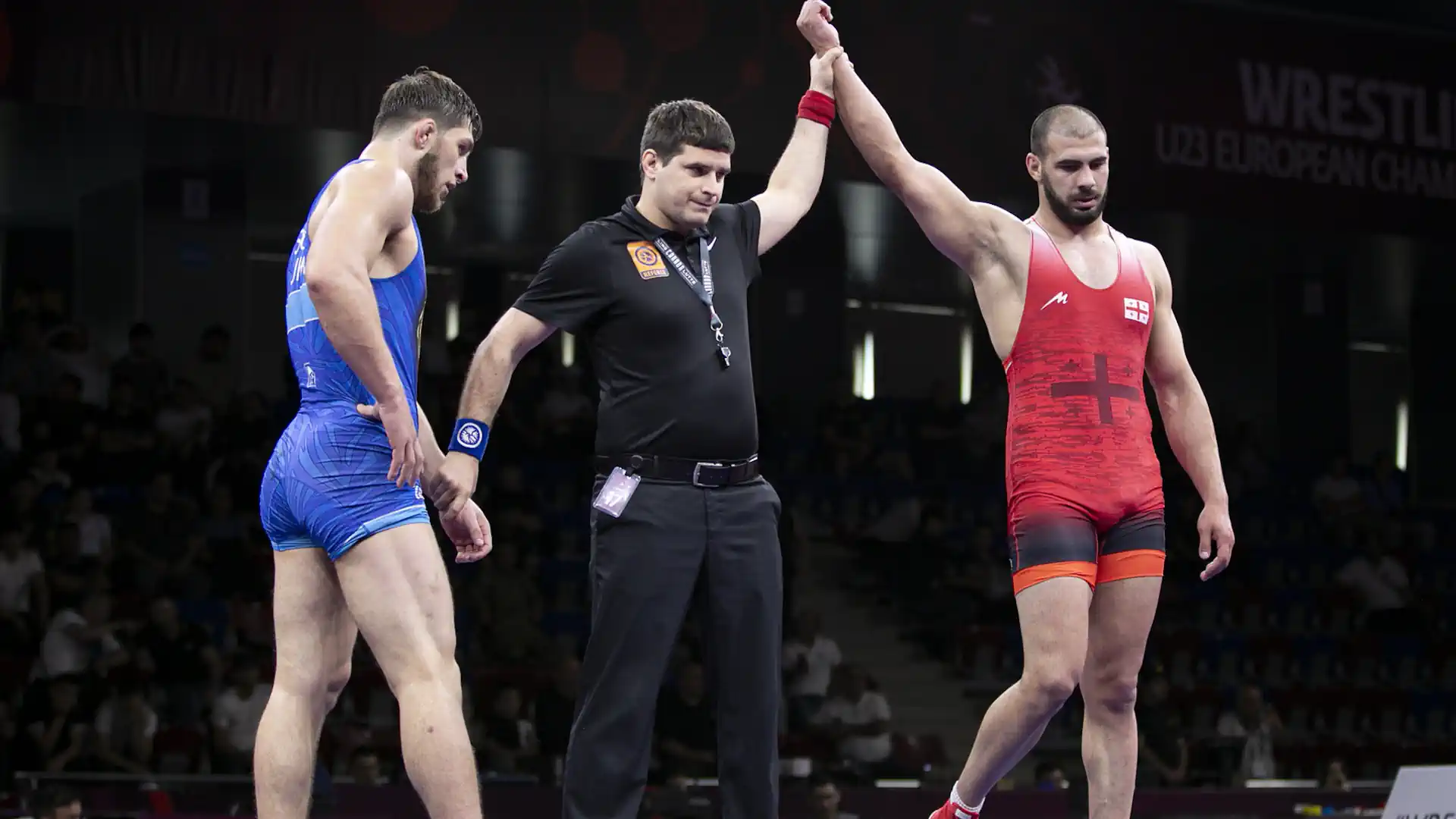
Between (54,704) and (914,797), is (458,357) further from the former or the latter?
(914,797)

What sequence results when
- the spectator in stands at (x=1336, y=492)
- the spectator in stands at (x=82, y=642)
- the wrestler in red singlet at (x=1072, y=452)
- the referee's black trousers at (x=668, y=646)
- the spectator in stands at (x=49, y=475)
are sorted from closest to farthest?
the referee's black trousers at (x=668, y=646)
the wrestler in red singlet at (x=1072, y=452)
the spectator in stands at (x=82, y=642)
the spectator in stands at (x=49, y=475)
the spectator in stands at (x=1336, y=492)

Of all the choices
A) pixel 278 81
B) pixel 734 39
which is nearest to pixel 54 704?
pixel 278 81

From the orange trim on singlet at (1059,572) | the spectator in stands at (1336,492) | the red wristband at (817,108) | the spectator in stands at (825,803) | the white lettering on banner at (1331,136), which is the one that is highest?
the white lettering on banner at (1331,136)

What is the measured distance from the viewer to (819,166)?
17.5 feet

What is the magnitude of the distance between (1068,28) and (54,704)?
850 cm

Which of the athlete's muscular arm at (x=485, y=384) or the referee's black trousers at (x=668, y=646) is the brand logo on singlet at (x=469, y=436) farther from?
the referee's black trousers at (x=668, y=646)

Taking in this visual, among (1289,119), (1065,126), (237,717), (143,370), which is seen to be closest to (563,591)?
(237,717)

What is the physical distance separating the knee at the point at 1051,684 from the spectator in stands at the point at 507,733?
6.57 metres

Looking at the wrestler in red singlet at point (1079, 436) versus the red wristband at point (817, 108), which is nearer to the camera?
the wrestler in red singlet at point (1079, 436)

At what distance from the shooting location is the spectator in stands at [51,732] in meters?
10.4

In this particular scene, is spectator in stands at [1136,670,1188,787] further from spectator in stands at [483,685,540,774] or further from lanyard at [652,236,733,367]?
lanyard at [652,236,733,367]

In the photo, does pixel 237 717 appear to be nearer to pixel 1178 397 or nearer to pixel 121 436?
pixel 121 436

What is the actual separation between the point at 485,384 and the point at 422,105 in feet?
2.45

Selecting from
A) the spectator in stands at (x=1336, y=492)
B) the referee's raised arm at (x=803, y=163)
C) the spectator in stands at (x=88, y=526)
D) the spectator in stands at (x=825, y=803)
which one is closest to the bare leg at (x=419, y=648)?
the referee's raised arm at (x=803, y=163)
